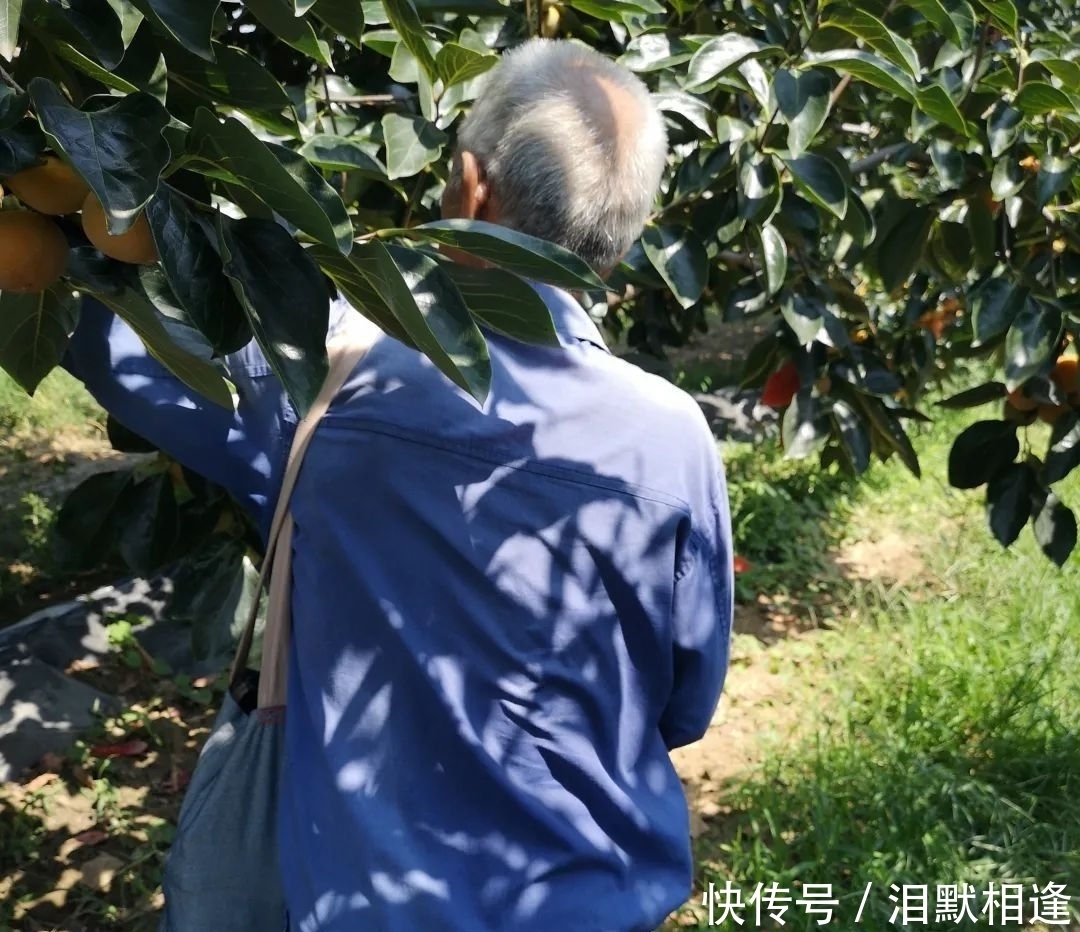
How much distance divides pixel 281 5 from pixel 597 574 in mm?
623

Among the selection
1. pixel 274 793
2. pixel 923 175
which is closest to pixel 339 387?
pixel 274 793

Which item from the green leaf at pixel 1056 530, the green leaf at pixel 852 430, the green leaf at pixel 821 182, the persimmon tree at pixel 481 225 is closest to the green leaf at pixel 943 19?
the persimmon tree at pixel 481 225

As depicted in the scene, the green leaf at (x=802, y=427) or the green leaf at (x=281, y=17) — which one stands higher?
the green leaf at (x=281, y=17)

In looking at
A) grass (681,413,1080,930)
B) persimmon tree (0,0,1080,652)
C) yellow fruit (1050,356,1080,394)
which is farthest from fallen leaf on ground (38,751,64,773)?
yellow fruit (1050,356,1080,394)

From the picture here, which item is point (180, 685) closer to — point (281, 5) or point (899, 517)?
point (281, 5)

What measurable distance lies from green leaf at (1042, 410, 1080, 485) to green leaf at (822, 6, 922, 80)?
0.76 metres

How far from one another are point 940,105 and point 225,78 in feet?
3.38

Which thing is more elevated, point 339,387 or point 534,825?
point 339,387

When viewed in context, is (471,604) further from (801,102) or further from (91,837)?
(91,837)

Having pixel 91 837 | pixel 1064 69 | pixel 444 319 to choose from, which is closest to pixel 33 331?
pixel 444 319

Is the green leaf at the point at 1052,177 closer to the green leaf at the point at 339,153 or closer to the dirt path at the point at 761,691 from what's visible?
the green leaf at the point at 339,153

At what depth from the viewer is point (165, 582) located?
12.3ft

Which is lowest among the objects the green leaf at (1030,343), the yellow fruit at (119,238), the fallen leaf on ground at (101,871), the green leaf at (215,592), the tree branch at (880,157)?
the fallen leaf on ground at (101,871)

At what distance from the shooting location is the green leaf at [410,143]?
147 cm
